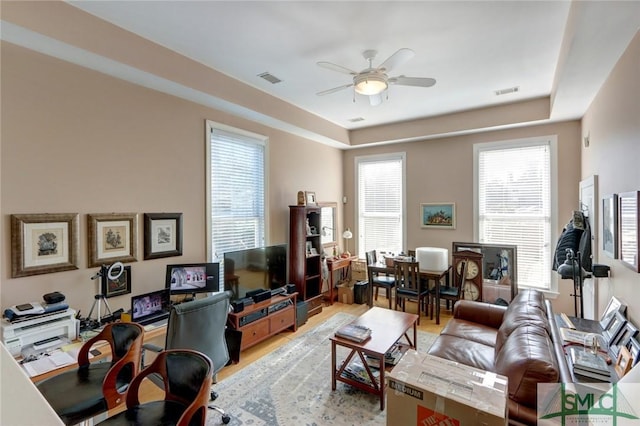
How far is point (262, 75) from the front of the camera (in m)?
3.40

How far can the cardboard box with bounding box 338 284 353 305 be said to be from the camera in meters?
5.38

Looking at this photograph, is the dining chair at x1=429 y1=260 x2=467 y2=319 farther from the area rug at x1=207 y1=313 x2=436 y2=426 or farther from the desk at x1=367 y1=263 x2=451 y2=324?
the area rug at x1=207 y1=313 x2=436 y2=426

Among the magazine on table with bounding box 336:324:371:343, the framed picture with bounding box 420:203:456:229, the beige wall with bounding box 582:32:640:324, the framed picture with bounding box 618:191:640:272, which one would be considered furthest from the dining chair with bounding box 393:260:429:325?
the framed picture with bounding box 618:191:640:272

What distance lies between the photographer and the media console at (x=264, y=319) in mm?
3426

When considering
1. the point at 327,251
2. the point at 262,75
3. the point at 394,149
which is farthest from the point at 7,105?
the point at 394,149

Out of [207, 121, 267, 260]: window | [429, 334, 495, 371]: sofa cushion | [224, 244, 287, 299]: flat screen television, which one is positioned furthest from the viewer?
[207, 121, 267, 260]: window

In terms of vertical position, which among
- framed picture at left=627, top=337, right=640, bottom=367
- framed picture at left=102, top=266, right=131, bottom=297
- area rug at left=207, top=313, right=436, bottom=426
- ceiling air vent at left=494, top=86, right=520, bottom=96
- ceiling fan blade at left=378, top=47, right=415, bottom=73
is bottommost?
area rug at left=207, top=313, right=436, bottom=426

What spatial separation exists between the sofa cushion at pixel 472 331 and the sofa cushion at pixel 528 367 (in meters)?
0.95

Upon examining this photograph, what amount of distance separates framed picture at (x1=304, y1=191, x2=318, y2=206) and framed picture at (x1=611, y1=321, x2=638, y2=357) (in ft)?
12.3

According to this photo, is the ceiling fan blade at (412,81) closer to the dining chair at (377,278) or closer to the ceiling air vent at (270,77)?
the ceiling air vent at (270,77)

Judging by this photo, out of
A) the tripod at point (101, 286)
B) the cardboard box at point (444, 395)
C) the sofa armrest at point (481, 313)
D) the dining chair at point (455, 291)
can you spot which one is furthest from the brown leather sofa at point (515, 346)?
the tripod at point (101, 286)

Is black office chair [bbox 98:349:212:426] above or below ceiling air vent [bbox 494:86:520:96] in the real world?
below

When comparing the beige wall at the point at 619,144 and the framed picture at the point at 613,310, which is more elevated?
the beige wall at the point at 619,144

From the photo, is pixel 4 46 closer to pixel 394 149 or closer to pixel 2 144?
pixel 2 144
